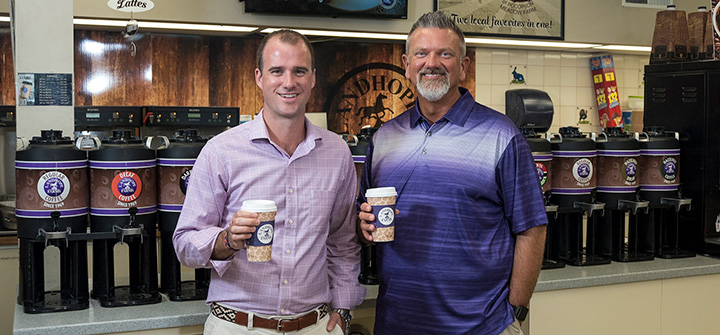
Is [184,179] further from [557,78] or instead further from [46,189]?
[557,78]

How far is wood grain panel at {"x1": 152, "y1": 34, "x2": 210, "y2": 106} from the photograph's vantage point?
5598 millimetres

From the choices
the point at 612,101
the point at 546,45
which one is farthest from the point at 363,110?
the point at 612,101

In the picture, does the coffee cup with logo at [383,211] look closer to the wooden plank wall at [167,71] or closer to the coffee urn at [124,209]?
the coffee urn at [124,209]

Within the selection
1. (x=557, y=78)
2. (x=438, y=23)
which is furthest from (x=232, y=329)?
(x=557, y=78)

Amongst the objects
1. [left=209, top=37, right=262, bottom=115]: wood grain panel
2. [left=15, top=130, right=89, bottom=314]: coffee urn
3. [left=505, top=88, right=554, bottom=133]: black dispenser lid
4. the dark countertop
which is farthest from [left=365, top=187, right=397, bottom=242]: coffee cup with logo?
[left=505, top=88, right=554, bottom=133]: black dispenser lid

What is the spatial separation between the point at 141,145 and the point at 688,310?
229cm

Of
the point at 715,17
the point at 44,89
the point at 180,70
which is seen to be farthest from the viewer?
the point at 180,70

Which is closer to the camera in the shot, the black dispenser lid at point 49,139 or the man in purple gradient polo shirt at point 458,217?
the man in purple gradient polo shirt at point 458,217

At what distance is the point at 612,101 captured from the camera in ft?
21.7

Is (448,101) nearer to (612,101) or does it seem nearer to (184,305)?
(184,305)

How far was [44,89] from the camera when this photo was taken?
2684 mm

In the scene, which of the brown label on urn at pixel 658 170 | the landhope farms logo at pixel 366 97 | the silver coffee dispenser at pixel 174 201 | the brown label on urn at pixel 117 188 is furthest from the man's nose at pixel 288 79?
the landhope farms logo at pixel 366 97

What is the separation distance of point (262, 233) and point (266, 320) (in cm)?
34

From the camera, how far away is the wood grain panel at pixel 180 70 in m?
5.60
